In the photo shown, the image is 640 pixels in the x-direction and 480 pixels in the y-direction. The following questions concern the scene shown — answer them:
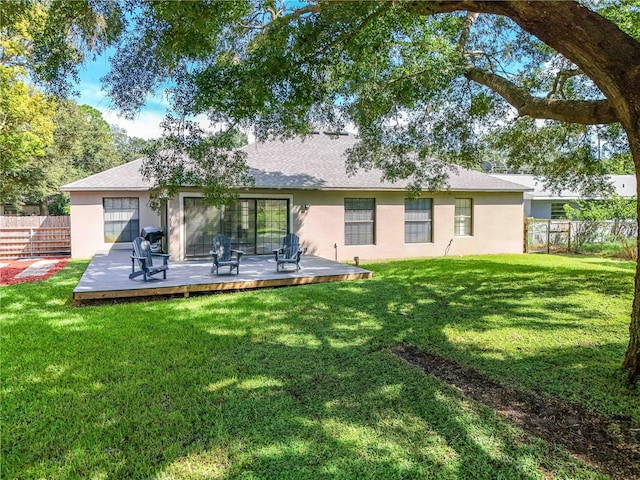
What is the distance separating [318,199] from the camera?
13.9 meters

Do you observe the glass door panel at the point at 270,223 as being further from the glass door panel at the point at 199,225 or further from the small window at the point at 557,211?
the small window at the point at 557,211

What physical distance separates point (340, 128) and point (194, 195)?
198 inches

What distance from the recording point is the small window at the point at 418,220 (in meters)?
15.0

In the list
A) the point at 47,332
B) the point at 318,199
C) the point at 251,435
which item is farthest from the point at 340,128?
the point at 251,435

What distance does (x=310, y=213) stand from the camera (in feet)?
45.5

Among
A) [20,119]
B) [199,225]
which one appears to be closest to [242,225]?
[199,225]

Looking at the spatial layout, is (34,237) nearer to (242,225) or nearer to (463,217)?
(242,225)

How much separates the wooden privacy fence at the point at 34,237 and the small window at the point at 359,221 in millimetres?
10980

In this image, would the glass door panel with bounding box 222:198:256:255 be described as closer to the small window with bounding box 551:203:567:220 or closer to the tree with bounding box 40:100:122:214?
the tree with bounding box 40:100:122:214

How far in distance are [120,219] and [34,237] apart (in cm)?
435

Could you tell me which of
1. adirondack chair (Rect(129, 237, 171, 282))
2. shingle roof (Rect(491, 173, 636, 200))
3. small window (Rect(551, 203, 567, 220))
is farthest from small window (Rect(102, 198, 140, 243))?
small window (Rect(551, 203, 567, 220))

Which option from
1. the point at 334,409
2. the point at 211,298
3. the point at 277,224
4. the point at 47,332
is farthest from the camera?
the point at 277,224

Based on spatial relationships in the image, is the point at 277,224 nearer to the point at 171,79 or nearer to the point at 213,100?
the point at 171,79

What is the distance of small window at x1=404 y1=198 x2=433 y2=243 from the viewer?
15.0m
